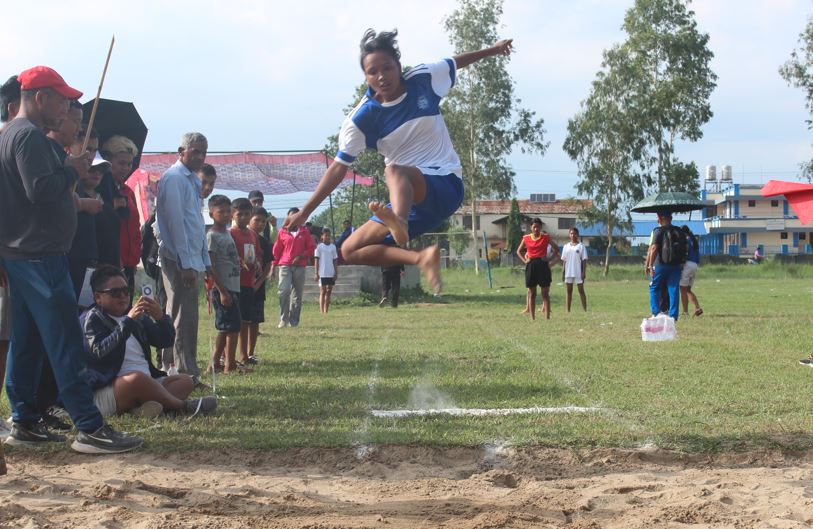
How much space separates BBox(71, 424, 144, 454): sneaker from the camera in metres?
5.05

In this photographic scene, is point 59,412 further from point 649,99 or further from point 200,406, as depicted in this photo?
point 649,99

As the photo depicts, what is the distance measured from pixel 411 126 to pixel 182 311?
9.62ft

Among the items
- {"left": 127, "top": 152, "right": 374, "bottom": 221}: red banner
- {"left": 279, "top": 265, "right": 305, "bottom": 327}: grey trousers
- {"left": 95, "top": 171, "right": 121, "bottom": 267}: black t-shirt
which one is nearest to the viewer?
{"left": 95, "top": 171, "right": 121, "bottom": 267}: black t-shirt

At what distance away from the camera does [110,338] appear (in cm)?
564

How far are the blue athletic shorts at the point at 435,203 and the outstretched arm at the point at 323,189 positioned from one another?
0.34 metres

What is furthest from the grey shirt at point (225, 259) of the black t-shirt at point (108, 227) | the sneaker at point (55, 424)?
the sneaker at point (55, 424)

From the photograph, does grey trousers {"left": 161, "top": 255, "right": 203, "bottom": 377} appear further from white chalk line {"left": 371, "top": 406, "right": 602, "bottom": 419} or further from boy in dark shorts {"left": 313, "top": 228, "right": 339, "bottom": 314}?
boy in dark shorts {"left": 313, "top": 228, "right": 339, "bottom": 314}

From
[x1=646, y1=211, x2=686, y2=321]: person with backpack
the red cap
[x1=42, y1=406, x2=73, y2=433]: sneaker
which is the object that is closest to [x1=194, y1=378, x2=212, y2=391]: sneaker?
[x1=42, y1=406, x2=73, y2=433]: sneaker

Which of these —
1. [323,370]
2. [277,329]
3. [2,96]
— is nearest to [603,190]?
[277,329]

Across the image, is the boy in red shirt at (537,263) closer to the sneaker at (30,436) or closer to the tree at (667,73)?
the sneaker at (30,436)

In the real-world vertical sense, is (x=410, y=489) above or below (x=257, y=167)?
below

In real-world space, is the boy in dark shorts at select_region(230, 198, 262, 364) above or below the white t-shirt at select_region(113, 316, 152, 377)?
above

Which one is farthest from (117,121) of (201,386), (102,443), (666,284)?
(666,284)

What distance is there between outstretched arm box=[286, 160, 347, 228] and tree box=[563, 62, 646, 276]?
39.5m
